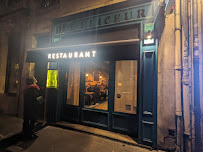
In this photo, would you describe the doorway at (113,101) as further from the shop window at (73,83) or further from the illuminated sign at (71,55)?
the illuminated sign at (71,55)

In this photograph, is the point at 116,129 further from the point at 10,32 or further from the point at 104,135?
the point at 10,32

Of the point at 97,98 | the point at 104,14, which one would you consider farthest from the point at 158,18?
the point at 97,98

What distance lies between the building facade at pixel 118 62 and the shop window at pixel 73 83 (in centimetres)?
5

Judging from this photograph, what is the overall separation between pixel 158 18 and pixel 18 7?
26.9ft

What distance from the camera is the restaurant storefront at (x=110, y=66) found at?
3643 millimetres

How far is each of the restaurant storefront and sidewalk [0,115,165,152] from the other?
15.3 inches

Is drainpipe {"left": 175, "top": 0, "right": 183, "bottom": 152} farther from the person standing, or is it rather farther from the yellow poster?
the yellow poster

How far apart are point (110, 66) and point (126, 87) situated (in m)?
1.12

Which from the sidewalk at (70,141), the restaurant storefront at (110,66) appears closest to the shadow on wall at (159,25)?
the restaurant storefront at (110,66)

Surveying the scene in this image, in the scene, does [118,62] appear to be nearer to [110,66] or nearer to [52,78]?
[110,66]

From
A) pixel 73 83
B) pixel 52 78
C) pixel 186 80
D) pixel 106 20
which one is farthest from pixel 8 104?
pixel 186 80

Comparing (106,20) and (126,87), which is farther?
(106,20)

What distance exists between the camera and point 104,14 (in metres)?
4.62

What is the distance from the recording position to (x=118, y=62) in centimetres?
448
